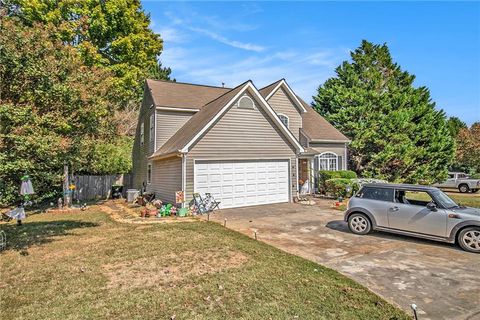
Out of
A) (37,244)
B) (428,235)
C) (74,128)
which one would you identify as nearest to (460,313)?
(428,235)

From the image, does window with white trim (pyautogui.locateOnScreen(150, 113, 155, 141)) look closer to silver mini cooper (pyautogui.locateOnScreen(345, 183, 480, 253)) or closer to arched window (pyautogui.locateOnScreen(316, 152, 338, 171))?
arched window (pyautogui.locateOnScreen(316, 152, 338, 171))

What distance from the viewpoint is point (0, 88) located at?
23.0ft

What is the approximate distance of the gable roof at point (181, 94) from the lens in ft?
58.9

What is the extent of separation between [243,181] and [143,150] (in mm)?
9545

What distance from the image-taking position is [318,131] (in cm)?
2170

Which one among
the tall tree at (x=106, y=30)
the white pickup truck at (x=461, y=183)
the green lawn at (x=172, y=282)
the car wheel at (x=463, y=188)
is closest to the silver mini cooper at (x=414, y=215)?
the green lawn at (x=172, y=282)

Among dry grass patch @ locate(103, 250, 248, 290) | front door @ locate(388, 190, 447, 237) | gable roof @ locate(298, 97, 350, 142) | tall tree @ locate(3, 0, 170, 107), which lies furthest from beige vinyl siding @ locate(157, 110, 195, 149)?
front door @ locate(388, 190, 447, 237)

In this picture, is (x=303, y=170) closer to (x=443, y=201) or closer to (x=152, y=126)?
(x=152, y=126)

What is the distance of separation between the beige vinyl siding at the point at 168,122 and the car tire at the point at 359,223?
1213cm

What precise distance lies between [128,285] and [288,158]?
11950 millimetres

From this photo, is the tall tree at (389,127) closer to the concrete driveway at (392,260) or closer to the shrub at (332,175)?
the shrub at (332,175)

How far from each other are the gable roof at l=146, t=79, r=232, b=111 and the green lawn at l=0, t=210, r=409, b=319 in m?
11.1

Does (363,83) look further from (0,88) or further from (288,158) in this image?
(0,88)

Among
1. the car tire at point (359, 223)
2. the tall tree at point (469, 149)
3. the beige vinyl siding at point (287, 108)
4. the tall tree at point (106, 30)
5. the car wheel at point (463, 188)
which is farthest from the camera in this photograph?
the tall tree at point (469, 149)
